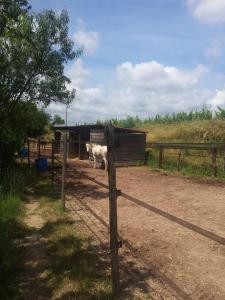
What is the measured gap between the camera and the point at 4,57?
1294cm

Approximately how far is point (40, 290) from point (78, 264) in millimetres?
839

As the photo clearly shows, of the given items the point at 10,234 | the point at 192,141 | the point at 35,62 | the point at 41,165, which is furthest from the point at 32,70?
the point at 192,141

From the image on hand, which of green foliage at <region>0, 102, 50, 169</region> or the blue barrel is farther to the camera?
the blue barrel

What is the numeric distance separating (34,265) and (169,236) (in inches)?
103

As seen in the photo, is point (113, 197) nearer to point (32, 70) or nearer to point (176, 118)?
point (32, 70)

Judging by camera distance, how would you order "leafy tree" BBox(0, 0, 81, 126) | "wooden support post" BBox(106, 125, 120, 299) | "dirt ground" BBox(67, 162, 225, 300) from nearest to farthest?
"wooden support post" BBox(106, 125, 120, 299), "dirt ground" BBox(67, 162, 225, 300), "leafy tree" BBox(0, 0, 81, 126)

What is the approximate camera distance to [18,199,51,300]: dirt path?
15.7 ft

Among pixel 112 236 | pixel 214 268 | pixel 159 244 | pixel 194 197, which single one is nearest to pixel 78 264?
pixel 112 236

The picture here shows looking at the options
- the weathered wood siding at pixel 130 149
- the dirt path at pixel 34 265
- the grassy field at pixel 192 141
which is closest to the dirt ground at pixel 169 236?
the dirt path at pixel 34 265

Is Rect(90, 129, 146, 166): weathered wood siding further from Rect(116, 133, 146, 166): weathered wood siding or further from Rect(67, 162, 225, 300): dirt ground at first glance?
Rect(67, 162, 225, 300): dirt ground

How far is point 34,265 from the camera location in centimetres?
570

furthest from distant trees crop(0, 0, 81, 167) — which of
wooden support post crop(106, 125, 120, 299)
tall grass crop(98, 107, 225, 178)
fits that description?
wooden support post crop(106, 125, 120, 299)

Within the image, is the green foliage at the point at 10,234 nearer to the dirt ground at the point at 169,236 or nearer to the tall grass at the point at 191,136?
the dirt ground at the point at 169,236

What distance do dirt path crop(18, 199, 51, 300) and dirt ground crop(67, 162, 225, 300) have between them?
47.4 inches
